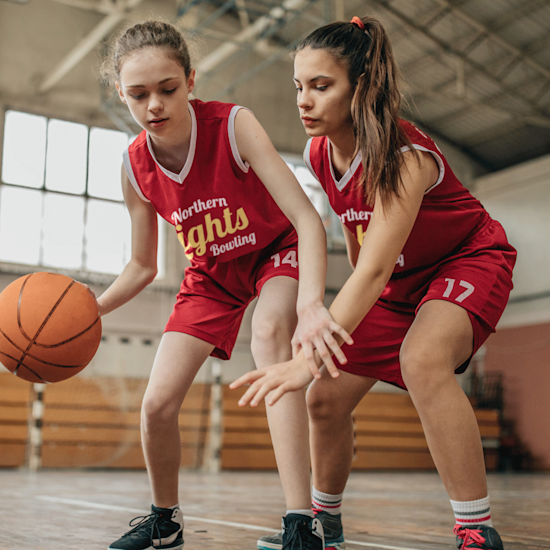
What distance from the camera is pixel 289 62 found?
40.0 ft

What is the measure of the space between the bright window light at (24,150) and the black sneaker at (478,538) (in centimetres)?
907

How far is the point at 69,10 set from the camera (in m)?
10.2

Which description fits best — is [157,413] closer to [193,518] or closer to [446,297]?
[446,297]

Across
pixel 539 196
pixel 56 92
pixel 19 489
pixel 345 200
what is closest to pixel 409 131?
pixel 345 200

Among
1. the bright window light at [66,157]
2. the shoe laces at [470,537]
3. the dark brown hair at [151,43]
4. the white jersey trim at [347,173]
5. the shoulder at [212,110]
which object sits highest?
the bright window light at [66,157]

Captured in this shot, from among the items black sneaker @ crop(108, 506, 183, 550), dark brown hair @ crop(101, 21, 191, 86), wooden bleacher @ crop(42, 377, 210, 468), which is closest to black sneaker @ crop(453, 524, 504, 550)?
black sneaker @ crop(108, 506, 183, 550)

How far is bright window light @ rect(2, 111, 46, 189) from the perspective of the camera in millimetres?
9586

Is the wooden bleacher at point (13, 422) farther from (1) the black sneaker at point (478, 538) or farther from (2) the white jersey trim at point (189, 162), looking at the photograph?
(1) the black sneaker at point (478, 538)

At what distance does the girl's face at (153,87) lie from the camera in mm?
1738

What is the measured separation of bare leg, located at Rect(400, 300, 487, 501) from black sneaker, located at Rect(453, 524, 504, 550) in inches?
2.7

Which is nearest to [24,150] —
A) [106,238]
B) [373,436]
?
[106,238]

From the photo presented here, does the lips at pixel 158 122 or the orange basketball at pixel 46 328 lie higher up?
the lips at pixel 158 122

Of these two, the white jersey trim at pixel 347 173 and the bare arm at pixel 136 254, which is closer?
the white jersey trim at pixel 347 173

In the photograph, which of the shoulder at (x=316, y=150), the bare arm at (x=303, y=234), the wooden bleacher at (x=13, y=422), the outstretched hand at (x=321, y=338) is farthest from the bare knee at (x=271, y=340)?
the wooden bleacher at (x=13, y=422)
